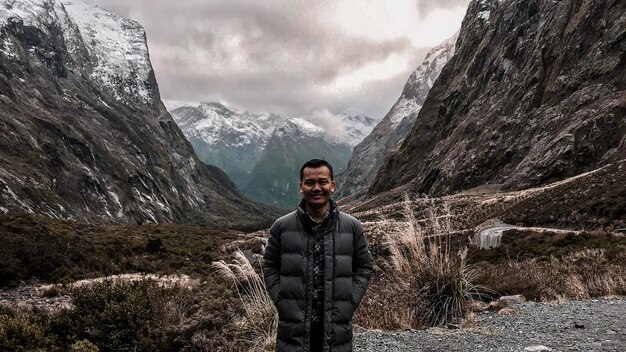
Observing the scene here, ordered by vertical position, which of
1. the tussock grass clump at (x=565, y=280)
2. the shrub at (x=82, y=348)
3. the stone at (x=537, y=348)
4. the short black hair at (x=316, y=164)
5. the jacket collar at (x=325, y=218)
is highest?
the short black hair at (x=316, y=164)

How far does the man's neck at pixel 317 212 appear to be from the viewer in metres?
4.83

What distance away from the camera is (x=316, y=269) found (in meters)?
4.66

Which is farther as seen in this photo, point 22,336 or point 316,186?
point 22,336

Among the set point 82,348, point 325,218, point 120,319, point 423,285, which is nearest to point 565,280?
point 423,285

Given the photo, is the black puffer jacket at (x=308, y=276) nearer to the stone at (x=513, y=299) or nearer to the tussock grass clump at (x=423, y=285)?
the tussock grass clump at (x=423, y=285)

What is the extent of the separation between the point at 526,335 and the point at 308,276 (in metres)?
4.46

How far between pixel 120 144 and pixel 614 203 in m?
186

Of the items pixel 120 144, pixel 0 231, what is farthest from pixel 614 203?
pixel 120 144

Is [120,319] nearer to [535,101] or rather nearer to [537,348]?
[537,348]

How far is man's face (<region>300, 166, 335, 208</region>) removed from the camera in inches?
186

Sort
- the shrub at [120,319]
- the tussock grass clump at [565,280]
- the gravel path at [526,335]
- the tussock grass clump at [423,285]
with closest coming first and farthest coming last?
the gravel path at [526,335], the tussock grass clump at [423,285], the shrub at [120,319], the tussock grass clump at [565,280]

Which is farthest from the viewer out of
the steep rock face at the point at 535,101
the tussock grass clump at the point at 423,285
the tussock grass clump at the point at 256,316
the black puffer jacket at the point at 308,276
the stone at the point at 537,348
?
the steep rock face at the point at 535,101

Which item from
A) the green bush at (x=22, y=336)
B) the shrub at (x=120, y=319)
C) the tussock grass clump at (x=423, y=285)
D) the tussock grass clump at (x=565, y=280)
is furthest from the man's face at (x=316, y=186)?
the tussock grass clump at (x=565, y=280)

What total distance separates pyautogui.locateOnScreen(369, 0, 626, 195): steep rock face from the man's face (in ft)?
249
